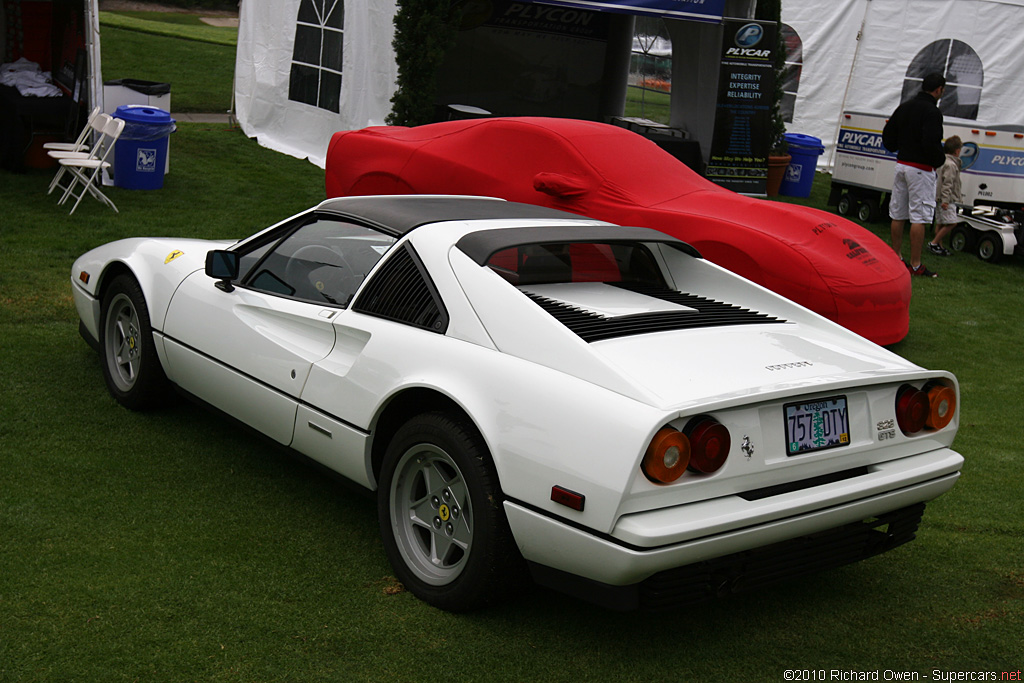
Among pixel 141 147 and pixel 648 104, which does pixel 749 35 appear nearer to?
pixel 648 104

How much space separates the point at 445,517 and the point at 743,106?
37.4 ft

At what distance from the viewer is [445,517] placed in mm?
3213

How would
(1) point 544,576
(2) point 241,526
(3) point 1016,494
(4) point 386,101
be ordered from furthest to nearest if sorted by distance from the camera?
1. (4) point 386,101
2. (3) point 1016,494
3. (2) point 241,526
4. (1) point 544,576

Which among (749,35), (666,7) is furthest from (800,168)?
(666,7)

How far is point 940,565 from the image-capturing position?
3.76 metres

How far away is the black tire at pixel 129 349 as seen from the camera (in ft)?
15.1

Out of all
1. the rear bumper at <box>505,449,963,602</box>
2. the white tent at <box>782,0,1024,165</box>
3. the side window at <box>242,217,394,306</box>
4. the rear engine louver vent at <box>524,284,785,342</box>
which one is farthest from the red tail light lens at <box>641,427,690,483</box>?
the white tent at <box>782,0,1024,165</box>

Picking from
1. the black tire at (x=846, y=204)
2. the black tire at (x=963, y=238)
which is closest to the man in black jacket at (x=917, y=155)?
the black tire at (x=963, y=238)

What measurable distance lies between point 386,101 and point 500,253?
32.1 ft

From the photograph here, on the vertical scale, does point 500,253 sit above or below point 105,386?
above

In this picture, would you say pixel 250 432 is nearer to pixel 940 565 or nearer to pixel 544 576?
pixel 544 576

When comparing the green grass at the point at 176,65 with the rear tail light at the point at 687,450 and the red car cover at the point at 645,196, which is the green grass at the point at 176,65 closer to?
the red car cover at the point at 645,196

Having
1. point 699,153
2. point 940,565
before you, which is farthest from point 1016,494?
point 699,153

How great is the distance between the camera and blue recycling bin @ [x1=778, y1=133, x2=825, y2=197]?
50.4 ft
